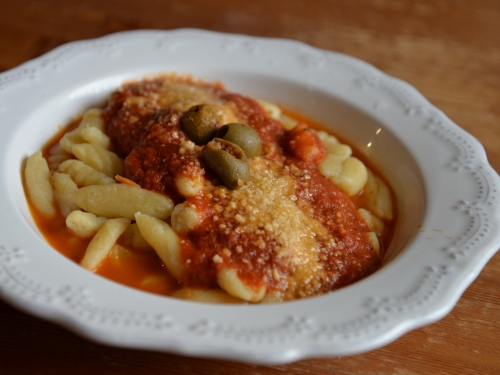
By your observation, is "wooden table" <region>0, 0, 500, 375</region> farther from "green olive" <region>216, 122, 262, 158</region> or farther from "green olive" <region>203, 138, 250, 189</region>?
"green olive" <region>216, 122, 262, 158</region>

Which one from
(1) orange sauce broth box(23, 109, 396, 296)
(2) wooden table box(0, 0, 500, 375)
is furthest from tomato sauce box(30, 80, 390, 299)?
(2) wooden table box(0, 0, 500, 375)

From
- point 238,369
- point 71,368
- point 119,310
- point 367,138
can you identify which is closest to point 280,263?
point 238,369

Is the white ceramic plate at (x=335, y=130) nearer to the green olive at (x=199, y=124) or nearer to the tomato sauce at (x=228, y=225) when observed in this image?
the tomato sauce at (x=228, y=225)

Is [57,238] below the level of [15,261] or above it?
below

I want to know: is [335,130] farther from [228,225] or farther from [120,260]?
[120,260]

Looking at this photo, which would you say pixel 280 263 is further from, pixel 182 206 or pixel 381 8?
pixel 381 8

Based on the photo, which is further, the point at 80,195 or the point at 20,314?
the point at 80,195

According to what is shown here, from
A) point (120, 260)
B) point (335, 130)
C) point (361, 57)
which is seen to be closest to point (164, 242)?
point (120, 260)
